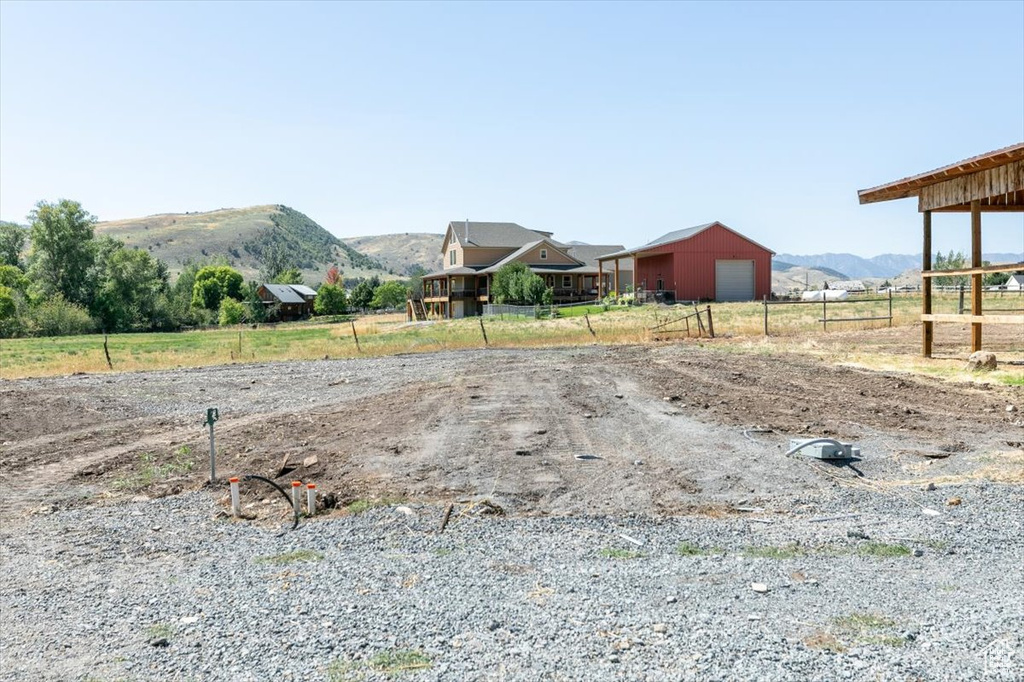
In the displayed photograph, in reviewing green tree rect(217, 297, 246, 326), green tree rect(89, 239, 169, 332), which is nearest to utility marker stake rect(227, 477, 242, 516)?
green tree rect(89, 239, 169, 332)

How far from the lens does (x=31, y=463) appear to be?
436 inches

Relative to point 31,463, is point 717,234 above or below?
above

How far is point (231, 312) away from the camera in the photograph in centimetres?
9006

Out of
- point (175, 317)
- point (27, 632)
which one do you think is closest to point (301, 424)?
point (27, 632)

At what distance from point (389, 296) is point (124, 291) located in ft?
137

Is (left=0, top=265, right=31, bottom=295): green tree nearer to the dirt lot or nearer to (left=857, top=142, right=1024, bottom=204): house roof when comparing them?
the dirt lot

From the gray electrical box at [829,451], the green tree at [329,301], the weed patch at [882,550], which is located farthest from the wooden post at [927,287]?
the green tree at [329,301]

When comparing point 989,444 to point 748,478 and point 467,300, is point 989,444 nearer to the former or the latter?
point 748,478

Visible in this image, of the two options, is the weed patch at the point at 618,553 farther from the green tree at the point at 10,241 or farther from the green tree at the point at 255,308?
the green tree at the point at 10,241

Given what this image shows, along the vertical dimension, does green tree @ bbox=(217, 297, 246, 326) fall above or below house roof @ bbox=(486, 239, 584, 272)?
below

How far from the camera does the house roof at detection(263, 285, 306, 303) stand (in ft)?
326

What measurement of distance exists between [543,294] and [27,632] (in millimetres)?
49683

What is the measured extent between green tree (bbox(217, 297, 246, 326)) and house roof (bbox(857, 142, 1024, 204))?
80.6 meters

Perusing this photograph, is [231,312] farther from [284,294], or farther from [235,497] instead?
[235,497]
